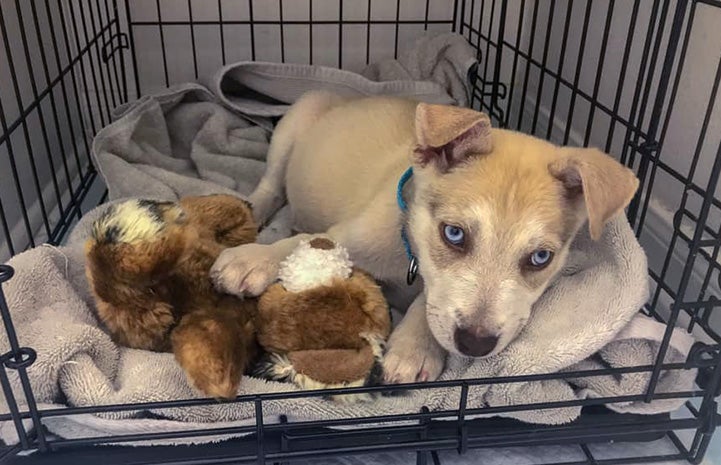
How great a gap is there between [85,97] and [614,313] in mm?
2252

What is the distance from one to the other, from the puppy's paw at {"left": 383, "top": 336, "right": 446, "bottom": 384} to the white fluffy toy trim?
185 millimetres

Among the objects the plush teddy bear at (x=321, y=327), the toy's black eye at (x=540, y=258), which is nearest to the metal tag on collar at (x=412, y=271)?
the plush teddy bear at (x=321, y=327)

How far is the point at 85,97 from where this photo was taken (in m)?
2.75

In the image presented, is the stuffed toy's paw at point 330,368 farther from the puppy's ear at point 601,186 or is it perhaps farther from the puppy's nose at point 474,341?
the puppy's ear at point 601,186

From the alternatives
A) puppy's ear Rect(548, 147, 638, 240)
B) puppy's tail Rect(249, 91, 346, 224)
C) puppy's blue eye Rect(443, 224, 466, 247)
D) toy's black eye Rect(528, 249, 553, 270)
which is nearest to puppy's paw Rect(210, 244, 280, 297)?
puppy's blue eye Rect(443, 224, 466, 247)

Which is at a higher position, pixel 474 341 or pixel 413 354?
pixel 474 341

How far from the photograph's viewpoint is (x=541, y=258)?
133 cm

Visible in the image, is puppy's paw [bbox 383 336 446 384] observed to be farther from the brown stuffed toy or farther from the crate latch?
the crate latch

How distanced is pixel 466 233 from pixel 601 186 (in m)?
0.26

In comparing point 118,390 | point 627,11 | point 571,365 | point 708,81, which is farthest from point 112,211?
point 627,11

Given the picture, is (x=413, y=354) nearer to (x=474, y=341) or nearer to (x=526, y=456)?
(x=474, y=341)

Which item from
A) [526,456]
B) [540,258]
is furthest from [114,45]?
[526,456]

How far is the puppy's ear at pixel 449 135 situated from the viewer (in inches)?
49.5

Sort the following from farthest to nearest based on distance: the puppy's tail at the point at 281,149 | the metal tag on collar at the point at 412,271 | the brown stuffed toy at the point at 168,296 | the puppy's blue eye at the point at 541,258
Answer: the puppy's tail at the point at 281,149
the metal tag on collar at the point at 412,271
the puppy's blue eye at the point at 541,258
the brown stuffed toy at the point at 168,296
